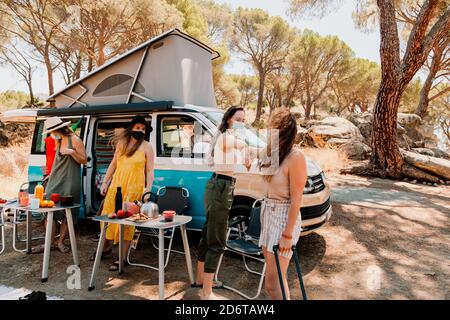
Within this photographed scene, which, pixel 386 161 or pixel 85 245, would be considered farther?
pixel 386 161

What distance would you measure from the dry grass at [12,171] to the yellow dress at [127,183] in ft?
18.3

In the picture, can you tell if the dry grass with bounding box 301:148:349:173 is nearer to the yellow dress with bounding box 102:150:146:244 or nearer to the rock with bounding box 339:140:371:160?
the rock with bounding box 339:140:371:160

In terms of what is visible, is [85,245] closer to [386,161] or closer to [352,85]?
[386,161]

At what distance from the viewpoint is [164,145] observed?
4.90 m

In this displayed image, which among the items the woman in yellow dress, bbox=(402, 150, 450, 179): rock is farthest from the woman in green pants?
bbox=(402, 150, 450, 179): rock

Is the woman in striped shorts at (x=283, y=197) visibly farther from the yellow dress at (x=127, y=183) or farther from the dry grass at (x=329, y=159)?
the dry grass at (x=329, y=159)

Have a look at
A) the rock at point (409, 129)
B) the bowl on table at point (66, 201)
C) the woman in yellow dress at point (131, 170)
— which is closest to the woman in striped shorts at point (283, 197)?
the woman in yellow dress at point (131, 170)

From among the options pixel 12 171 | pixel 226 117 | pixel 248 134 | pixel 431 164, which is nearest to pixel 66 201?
pixel 226 117

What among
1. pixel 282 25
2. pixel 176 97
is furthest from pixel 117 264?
pixel 282 25

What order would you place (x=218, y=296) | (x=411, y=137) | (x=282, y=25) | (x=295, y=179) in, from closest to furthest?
(x=295, y=179)
(x=218, y=296)
(x=411, y=137)
(x=282, y=25)

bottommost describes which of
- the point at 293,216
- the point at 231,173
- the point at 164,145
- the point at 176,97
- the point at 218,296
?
the point at 218,296

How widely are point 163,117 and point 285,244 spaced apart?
299 cm

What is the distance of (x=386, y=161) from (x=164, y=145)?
7628 mm

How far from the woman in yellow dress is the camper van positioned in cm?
65
